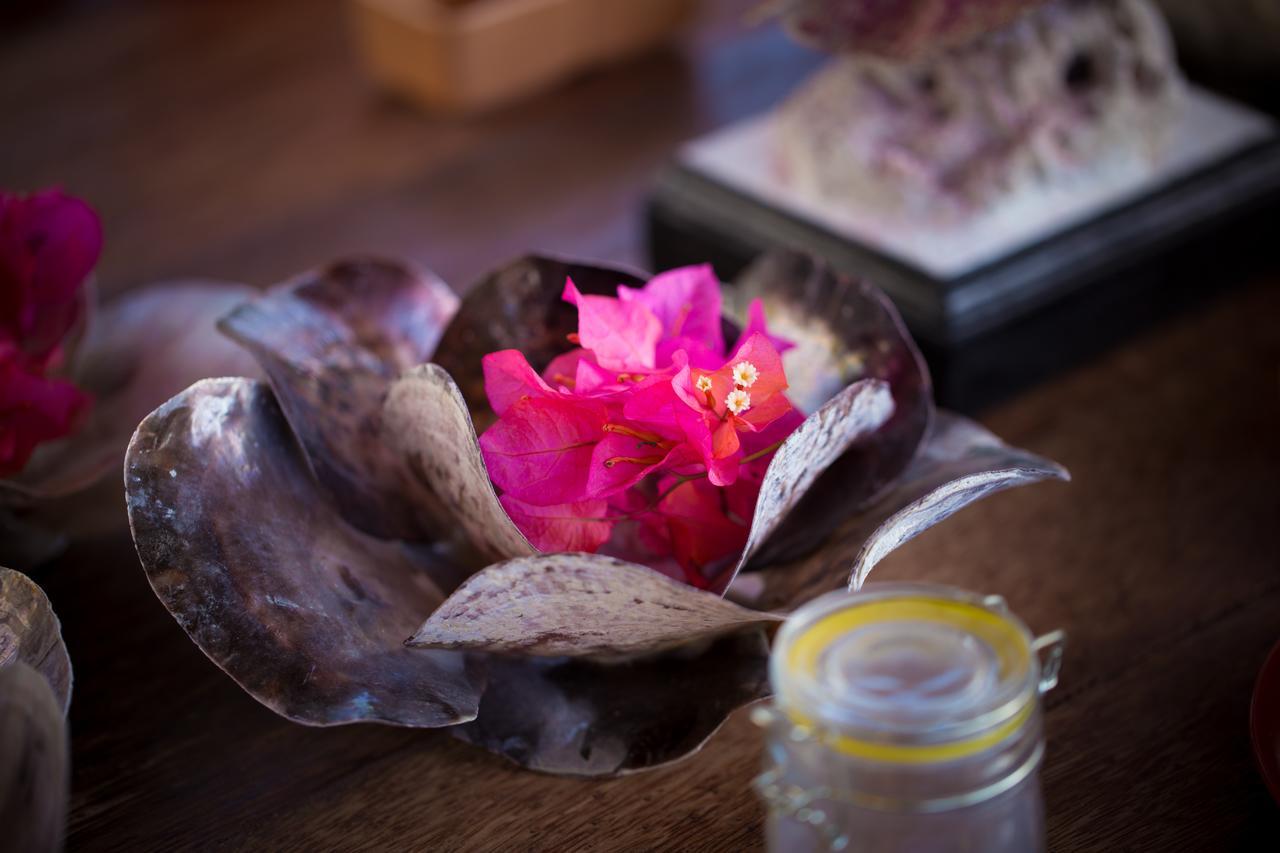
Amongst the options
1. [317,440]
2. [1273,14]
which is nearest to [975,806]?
[317,440]

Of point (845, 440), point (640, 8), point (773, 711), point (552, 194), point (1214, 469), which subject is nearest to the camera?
point (773, 711)

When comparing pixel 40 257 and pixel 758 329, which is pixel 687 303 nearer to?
pixel 758 329

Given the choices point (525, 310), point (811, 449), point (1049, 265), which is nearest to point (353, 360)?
point (525, 310)

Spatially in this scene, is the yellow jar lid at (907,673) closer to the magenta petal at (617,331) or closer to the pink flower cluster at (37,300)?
the magenta petal at (617,331)

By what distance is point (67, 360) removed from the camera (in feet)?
1.67

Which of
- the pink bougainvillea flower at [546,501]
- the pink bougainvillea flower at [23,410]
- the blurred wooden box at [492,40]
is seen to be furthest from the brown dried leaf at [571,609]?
the blurred wooden box at [492,40]

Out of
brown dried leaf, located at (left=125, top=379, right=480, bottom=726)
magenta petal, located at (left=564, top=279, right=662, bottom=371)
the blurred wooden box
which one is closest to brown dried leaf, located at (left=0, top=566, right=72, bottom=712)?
brown dried leaf, located at (left=125, top=379, right=480, bottom=726)

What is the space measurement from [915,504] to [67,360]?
342mm

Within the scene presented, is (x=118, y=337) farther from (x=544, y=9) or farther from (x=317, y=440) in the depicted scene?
(x=544, y=9)

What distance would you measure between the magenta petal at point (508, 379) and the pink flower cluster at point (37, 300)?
0.16m

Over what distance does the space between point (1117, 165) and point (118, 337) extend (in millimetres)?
446

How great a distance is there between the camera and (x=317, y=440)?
394 mm

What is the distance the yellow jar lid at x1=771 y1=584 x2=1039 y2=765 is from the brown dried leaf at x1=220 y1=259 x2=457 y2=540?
0.17 metres

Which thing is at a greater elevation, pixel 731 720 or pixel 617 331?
pixel 617 331
